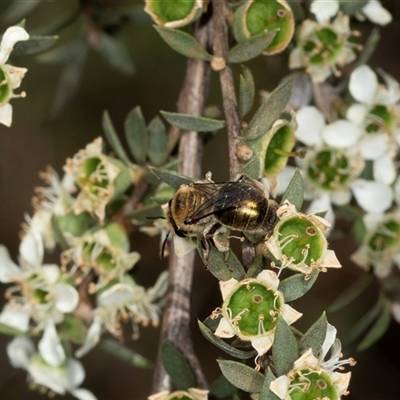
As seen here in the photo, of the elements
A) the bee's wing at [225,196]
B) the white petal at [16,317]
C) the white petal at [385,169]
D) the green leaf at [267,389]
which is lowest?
the white petal at [16,317]

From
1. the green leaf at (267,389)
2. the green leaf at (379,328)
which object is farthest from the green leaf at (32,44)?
the green leaf at (379,328)

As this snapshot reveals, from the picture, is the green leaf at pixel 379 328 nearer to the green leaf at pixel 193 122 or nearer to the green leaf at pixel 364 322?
the green leaf at pixel 364 322

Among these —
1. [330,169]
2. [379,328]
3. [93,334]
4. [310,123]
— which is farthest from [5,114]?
[379,328]

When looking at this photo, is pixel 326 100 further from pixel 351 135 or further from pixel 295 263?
pixel 295 263

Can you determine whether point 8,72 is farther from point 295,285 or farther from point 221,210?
point 295,285

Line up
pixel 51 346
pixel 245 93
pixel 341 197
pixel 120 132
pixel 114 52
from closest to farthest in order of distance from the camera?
pixel 245 93, pixel 51 346, pixel 341 197, pixel 114 52, pixel 120 132

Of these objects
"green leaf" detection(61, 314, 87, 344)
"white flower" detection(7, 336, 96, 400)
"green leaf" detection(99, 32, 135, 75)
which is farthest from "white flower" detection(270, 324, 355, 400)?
"green leaf" detection(99, 32, 135, 75)
